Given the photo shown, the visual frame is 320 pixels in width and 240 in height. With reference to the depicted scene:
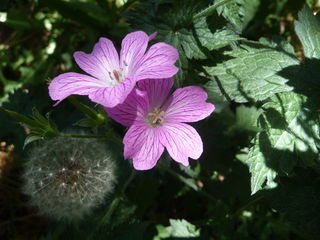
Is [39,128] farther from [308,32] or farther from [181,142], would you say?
[308,32]

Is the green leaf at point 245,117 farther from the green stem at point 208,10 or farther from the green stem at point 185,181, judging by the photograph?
the green stem at point 208,10

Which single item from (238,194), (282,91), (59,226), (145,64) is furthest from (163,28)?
(59,226)

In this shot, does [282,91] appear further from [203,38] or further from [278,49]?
[203,38]

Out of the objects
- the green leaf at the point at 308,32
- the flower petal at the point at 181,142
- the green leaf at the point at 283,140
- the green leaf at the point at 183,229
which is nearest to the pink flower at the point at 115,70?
the flower petal at the point at 181,142

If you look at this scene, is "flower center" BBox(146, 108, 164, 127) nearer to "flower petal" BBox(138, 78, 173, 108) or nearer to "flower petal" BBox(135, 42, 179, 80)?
"flower petal" BBox(138, 78, 173, 108)

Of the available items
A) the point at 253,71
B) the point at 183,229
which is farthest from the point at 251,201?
the point at 253,71
